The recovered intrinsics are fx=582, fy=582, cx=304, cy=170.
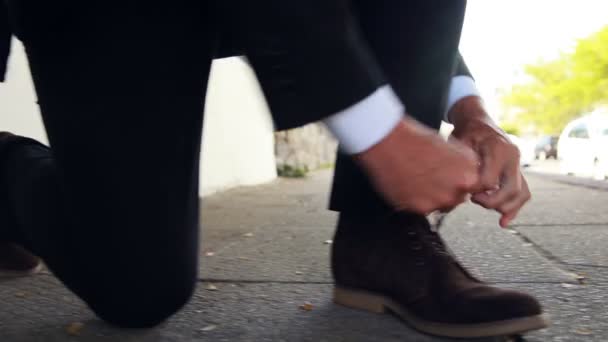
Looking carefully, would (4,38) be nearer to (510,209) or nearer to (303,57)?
(303,57)

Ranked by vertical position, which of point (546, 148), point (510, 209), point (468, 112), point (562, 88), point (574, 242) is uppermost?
point (562, 88)

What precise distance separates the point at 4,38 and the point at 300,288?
785mm

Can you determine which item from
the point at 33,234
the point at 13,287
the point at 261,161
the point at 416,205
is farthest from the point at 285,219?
the point at 261,161

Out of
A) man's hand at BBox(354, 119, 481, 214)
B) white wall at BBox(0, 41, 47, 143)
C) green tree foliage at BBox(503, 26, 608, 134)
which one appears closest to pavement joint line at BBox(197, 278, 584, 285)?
man's hand at BBox(354, 119, 481, 214)

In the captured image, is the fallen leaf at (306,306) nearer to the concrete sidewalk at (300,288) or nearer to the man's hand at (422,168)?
the concrete sidewalk at (300,288)

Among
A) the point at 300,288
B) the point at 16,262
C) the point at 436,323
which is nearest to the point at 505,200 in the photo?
the point at 436,323

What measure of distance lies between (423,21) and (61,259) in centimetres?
74

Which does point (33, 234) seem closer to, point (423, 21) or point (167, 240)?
point (167, 240)

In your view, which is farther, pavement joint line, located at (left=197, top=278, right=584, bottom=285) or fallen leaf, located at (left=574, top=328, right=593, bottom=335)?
pavement joint line, located at (left=197, top=278, right=584, bottom=285)

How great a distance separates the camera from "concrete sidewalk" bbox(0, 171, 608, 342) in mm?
1028

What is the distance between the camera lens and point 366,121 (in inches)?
23.1

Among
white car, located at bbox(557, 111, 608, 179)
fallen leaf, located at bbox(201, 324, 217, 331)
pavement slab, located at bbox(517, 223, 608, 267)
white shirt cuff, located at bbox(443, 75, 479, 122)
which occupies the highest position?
white shirt cuff, located at bbox(443, 75, 479, 122)

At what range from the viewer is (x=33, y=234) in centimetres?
104

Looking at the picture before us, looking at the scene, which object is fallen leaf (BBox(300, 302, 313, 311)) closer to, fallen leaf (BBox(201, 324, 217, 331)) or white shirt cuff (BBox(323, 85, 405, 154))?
fallen leaf (BBox(201, 324, 217, 331))
